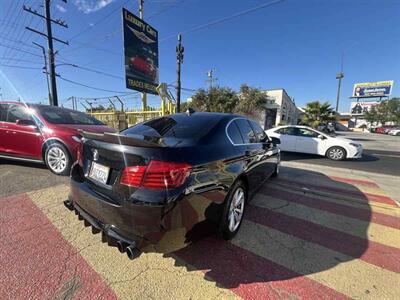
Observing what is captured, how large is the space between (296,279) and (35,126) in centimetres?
522

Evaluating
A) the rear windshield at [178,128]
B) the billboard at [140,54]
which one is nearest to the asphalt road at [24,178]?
the rear windshield at [178,128]

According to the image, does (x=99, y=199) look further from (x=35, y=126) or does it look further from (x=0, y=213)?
(x=35, y=126)

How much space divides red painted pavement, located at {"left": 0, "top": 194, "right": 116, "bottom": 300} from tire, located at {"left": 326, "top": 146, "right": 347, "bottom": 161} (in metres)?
9.90

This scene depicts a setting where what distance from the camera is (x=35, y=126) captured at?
4430 millimetres

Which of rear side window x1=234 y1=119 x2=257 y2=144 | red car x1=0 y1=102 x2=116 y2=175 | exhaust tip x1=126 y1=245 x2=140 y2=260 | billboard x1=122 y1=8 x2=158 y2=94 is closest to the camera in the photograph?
exhaust tip x1=126 y1=245 x2=140 y2=260

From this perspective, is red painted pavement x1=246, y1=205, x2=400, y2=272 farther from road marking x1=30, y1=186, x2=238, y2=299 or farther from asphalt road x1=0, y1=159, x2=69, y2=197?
asphalt road x1=0, y1=159, x2=69, y2=197

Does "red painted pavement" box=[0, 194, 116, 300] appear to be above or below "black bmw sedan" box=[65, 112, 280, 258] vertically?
below

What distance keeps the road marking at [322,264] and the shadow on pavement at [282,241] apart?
1cm

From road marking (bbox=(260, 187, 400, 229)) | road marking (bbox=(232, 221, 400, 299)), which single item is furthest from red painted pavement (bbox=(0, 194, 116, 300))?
road marking (bbox=(260, 187, 400, 229))

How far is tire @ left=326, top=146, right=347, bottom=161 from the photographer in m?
9.06

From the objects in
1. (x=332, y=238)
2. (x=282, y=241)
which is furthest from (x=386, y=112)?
(x=282, y=241)

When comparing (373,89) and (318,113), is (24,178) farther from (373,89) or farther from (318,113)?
(373,89)

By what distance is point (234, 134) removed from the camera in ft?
9.54

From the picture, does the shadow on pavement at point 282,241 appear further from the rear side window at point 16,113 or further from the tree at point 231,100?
Result: the tree at point 231,100
